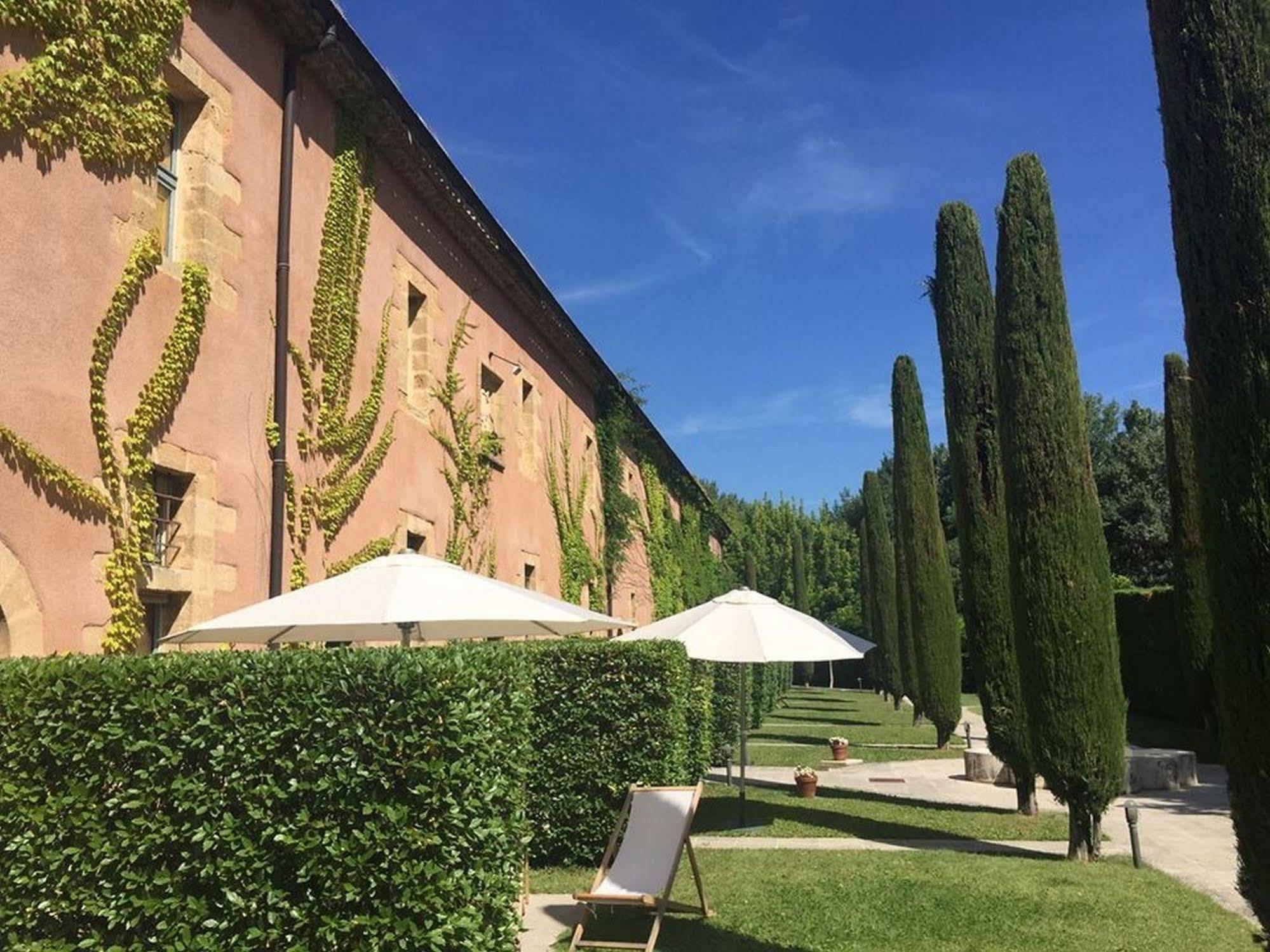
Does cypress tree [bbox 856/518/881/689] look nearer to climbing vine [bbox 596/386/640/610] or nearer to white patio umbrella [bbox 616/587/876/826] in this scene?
climbing vine [bbox 596/386/640/610]

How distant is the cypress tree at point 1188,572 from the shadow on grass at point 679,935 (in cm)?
1480

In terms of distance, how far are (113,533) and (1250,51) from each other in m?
6.92

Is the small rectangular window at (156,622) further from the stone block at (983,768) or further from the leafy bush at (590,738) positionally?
the stone block at (983,768)

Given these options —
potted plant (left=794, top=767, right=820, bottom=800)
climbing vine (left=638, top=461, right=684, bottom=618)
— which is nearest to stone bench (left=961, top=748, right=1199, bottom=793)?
potted plant (left=794, top=767, right=820, bottom=800)

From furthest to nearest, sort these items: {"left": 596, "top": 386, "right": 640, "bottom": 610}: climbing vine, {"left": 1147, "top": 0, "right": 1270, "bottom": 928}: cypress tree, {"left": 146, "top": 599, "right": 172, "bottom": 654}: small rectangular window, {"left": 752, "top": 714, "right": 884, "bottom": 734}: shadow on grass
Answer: {"left": 752, "top": 714, "right": 884, "bottom": 734}: shadow on grass, {"left": 596, "top": 386, "right": 640, "bottom": 610}: climbing vine, {"left": 146, "top": 599, "right": 172, "bottom": 654}: small rectangular window, {"left": 1147, "top": 0, "right": 1270, "bottom": 928}: cypress tree

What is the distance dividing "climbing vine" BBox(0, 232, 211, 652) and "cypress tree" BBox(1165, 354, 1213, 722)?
17.3 meters

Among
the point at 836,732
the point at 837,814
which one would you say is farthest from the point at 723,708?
the point at 836,732

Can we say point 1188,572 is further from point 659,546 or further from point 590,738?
Result: point 590,738

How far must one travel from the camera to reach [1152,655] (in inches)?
852

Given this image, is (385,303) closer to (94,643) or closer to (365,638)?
(365,638)

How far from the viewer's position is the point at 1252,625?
4.53 meters

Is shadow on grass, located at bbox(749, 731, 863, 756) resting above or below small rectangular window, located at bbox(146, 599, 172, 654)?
below

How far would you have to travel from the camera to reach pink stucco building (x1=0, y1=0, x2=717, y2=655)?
18.2ft

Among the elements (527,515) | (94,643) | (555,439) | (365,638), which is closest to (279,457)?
(365,638)
